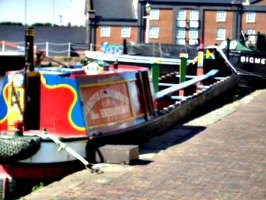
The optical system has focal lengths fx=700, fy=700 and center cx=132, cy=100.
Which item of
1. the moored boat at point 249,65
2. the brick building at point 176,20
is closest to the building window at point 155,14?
the brick building at point 176,20

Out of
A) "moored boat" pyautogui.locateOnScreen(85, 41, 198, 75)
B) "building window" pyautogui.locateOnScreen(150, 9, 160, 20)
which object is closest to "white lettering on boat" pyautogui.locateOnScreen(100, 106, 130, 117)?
"moored boat" pyautogui.locateOnScreen(85, 41, 198, 75)

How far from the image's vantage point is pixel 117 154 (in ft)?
34.3

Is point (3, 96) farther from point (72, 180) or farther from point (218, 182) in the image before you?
point (218, 182)

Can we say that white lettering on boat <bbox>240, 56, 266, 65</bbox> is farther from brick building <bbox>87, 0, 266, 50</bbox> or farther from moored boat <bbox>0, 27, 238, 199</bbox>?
brick building <bbox>87, 0, 266, 50</bbox>

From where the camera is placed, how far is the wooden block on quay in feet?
34.1

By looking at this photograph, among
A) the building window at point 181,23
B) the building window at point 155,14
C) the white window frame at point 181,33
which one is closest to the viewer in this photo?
the building window at point 155,14

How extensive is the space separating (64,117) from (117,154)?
1041 mm

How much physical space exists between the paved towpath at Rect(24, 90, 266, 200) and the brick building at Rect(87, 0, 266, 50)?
174ft

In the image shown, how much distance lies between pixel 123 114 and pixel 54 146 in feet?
7.69

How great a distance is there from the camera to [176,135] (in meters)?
13.6

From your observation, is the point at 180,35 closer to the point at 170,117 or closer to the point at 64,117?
the point at 170,117

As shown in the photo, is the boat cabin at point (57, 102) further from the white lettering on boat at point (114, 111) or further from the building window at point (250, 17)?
the building window at point (250, 17)

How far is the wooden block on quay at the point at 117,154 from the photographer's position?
10398 mm

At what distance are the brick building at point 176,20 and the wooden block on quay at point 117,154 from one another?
2208 inches
